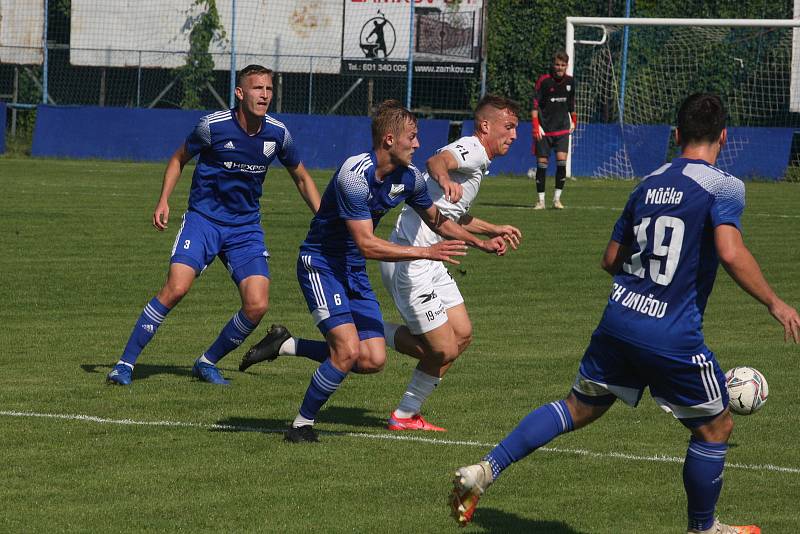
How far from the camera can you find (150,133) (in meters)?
34.0

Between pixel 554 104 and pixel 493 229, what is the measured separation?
51.0ft

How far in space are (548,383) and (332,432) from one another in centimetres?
201

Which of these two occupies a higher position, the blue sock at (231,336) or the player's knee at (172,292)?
the player's knee at (172,292)

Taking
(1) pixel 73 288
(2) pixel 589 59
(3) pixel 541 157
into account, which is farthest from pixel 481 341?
(2) pixel 589 59

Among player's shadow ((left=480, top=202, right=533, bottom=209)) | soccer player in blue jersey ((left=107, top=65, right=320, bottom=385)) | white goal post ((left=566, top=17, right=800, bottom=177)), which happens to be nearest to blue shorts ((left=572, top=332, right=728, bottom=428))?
soccer player in blue jersey ((left=107, top=65, right=320, bottom=385))

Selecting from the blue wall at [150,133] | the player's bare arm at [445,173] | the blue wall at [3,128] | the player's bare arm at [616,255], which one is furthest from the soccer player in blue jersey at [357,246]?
the blue wall at [3,128]

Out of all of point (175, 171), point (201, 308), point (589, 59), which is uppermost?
point (589, 59)

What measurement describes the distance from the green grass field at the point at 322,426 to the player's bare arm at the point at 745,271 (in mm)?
1024

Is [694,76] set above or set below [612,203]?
above

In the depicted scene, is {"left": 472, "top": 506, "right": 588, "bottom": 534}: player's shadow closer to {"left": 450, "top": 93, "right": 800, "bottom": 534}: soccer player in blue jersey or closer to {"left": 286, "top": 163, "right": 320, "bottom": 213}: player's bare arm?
{"left": 450, "top": 93, "right": 800, "bottom": 534}: soccer player in blue jersey

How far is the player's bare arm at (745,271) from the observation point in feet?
17.2

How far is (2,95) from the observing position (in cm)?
3872

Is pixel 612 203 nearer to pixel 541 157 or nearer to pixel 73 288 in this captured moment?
pixel 541 157

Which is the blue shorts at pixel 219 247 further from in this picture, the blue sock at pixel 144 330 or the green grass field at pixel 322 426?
the green grass field at pixel 322 426
